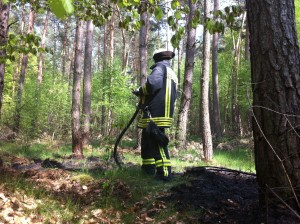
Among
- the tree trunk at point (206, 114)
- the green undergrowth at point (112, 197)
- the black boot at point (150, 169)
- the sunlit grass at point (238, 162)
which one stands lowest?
the sunlit grass at point (238, 162)

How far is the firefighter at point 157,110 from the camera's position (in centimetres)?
529

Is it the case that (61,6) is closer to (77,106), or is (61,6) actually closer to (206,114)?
(206,114)

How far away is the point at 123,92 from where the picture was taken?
1479cm

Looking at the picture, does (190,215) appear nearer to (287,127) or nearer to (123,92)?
(287,127)

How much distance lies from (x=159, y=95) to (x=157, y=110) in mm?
270

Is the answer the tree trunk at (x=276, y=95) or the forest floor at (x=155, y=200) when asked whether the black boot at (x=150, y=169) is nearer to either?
the forest floor at (x=155, y=200)

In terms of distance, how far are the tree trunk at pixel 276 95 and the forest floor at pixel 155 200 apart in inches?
12.8

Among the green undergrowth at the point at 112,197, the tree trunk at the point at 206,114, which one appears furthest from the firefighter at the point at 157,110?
the tree trunk at the point at 206,114

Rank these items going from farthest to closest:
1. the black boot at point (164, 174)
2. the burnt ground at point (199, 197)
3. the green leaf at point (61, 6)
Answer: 1. the black boot at point (164, 174)
2. the burnt ground at point (199, 197)
3. the green leaf at point (61, 6)

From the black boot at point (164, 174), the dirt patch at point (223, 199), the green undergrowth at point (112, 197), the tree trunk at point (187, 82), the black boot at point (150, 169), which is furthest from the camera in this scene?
the tree trunk at point (187, 82)

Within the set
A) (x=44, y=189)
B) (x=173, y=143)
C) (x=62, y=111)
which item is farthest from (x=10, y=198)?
(x=62, y=111)

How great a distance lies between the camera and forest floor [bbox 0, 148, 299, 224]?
317cm

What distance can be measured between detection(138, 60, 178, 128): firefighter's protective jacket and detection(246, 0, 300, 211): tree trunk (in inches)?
92.2

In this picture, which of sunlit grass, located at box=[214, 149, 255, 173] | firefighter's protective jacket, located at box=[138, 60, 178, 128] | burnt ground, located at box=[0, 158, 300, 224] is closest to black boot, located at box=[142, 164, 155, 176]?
burnt ground, located at box=[0, 158, 300, 224]
